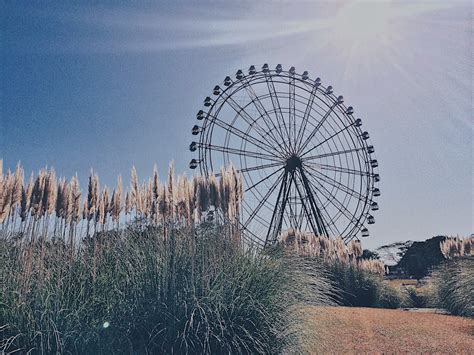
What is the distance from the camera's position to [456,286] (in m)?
9.89

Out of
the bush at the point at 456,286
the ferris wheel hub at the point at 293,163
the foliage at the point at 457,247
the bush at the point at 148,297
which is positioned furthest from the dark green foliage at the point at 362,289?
the bush at the point at 148,297

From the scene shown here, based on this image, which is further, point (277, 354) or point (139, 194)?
point (139, 194)

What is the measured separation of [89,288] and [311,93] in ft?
67.2

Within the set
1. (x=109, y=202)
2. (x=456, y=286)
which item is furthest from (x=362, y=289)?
(x=109, y=202)

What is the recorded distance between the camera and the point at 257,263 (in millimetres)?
4707

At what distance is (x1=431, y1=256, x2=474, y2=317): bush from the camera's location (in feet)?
28.4

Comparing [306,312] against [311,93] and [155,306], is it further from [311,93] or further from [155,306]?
[311,93]

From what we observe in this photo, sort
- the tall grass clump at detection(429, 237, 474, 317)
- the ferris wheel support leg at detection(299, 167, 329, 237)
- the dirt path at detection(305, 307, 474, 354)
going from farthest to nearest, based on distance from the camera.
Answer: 1. the ferris wheel support leg at detection(299, 167, 329, 237)
2. the tall grass clump at detection(429, 237, 474, 317)
3. the dirt path at detection(305, 307, 474, 354)

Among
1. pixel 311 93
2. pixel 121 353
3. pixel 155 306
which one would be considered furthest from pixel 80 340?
pixel 311 93

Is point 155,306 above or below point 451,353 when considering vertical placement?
above

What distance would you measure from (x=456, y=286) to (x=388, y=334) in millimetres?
3878

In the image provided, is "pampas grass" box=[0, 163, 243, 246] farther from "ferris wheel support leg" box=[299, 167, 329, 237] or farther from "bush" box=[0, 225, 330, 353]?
"ferris wheel support leg" box=[299, 167, 329, 237]

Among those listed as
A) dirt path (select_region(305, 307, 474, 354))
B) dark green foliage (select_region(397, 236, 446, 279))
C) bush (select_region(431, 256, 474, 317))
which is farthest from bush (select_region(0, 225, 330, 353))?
dark green foliage (select_region(397, 236, 446, 279))

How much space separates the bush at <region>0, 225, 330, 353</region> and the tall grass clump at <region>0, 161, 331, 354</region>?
0.01 m
